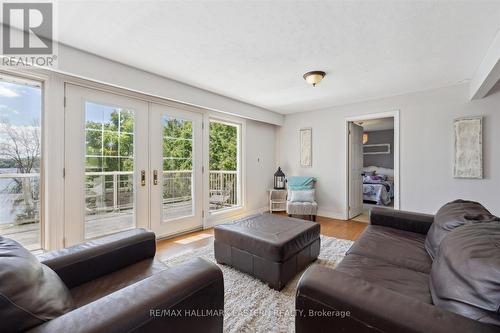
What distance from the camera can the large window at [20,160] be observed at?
219 cm

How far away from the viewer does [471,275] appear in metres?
0.89

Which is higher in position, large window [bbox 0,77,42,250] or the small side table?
large window [bbox 0,77,42,250]

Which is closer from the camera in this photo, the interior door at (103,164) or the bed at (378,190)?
the interior door at (103,164)

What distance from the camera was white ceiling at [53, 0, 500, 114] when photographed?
1683mm

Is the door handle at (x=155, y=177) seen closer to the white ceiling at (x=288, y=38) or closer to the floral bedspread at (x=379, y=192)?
the white ceiling at (x=288, y=38)

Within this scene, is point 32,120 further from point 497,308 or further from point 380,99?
point 380,99

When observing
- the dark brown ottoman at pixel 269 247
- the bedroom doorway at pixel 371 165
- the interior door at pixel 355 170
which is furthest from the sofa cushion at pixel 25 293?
the interior door at pixel 355 170

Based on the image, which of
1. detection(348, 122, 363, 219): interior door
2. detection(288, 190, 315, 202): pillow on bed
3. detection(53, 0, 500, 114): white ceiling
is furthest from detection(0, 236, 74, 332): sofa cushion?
detection(348, 122, 363, 219): interior door

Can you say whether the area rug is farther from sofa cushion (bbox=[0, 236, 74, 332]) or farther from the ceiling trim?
the ceiling trim

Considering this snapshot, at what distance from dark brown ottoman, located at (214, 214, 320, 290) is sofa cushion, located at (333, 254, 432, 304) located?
56cm

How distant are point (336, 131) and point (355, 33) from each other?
2.64 metres

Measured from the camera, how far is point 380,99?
3955mm

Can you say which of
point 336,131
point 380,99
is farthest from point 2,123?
point 380,99

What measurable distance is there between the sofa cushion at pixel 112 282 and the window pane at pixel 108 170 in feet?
5.40
